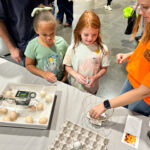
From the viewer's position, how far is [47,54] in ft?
4.32

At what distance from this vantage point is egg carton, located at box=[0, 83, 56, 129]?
0.89 metres

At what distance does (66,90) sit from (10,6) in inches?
35.0

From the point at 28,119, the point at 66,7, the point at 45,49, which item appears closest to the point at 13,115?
the point at 28,119

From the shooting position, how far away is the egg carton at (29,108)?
0.89 meters

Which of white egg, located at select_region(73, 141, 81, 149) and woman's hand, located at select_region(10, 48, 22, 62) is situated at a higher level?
woman's hand, located at select_region(10, 48, 22, 62)

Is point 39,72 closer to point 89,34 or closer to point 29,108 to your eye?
point 29,108

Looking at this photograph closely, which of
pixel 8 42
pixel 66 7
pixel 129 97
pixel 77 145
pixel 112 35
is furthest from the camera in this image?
pixel 66 7

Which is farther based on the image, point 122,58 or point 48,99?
point 122,58

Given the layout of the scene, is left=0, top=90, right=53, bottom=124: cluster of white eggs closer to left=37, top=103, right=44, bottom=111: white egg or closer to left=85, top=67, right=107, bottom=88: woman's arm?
left=37, top=103, right=44, bottom=111: white egg

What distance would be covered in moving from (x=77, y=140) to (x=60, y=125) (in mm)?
167

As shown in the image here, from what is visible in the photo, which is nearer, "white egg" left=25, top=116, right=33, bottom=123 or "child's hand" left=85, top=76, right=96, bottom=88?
"white egg" left=25, top=116, right=33, bottom=123

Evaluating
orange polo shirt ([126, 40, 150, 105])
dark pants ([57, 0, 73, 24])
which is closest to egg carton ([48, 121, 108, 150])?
orange polo shirt ([126, 40, 150, 105])

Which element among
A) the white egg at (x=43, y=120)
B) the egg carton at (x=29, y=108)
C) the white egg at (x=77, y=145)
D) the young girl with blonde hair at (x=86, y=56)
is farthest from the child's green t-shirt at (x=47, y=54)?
the white egg at (x=77, y=145)

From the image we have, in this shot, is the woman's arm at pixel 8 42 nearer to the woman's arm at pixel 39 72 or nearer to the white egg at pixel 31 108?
the woman's arm at pixel 39 72
